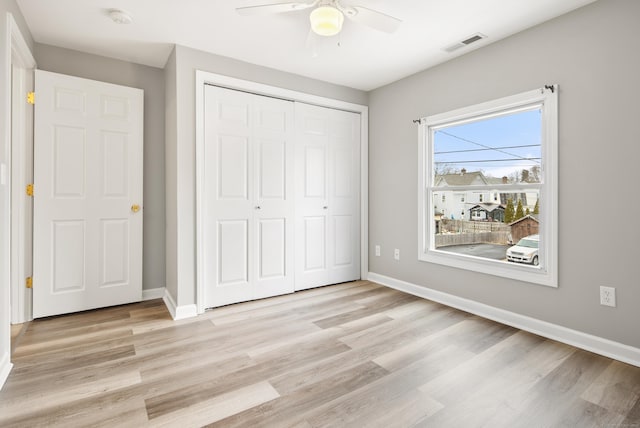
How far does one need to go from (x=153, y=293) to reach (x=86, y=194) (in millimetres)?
1184

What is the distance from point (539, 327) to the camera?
254cm

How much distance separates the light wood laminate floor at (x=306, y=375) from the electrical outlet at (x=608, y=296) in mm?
363

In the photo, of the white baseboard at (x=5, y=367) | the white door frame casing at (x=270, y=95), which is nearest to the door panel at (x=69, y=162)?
the white door frame casing at (x=270, y=95)

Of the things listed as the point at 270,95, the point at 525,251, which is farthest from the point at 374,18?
the point at 525,251

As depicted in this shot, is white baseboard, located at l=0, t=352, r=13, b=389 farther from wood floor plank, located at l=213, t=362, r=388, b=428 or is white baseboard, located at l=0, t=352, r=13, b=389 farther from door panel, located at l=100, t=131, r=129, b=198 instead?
door panel, located at l=100, t=131, r=129, b=198

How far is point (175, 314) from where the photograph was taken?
114 inches

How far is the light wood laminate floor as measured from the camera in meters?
1.61

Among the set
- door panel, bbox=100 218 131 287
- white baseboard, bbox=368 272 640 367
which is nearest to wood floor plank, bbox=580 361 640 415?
white baseboard, bbox=368 272 640 367

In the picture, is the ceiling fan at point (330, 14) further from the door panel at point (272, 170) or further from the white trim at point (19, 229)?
the white trim at point (19, 229)

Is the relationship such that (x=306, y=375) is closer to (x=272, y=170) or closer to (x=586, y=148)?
(x=272, y=170)

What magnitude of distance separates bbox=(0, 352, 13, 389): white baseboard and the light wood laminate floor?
0.13 feet

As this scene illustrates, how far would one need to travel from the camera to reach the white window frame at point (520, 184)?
246cm

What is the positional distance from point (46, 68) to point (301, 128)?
2.40m

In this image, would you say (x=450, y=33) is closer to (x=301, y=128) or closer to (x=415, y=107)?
(x=415, y=107)
